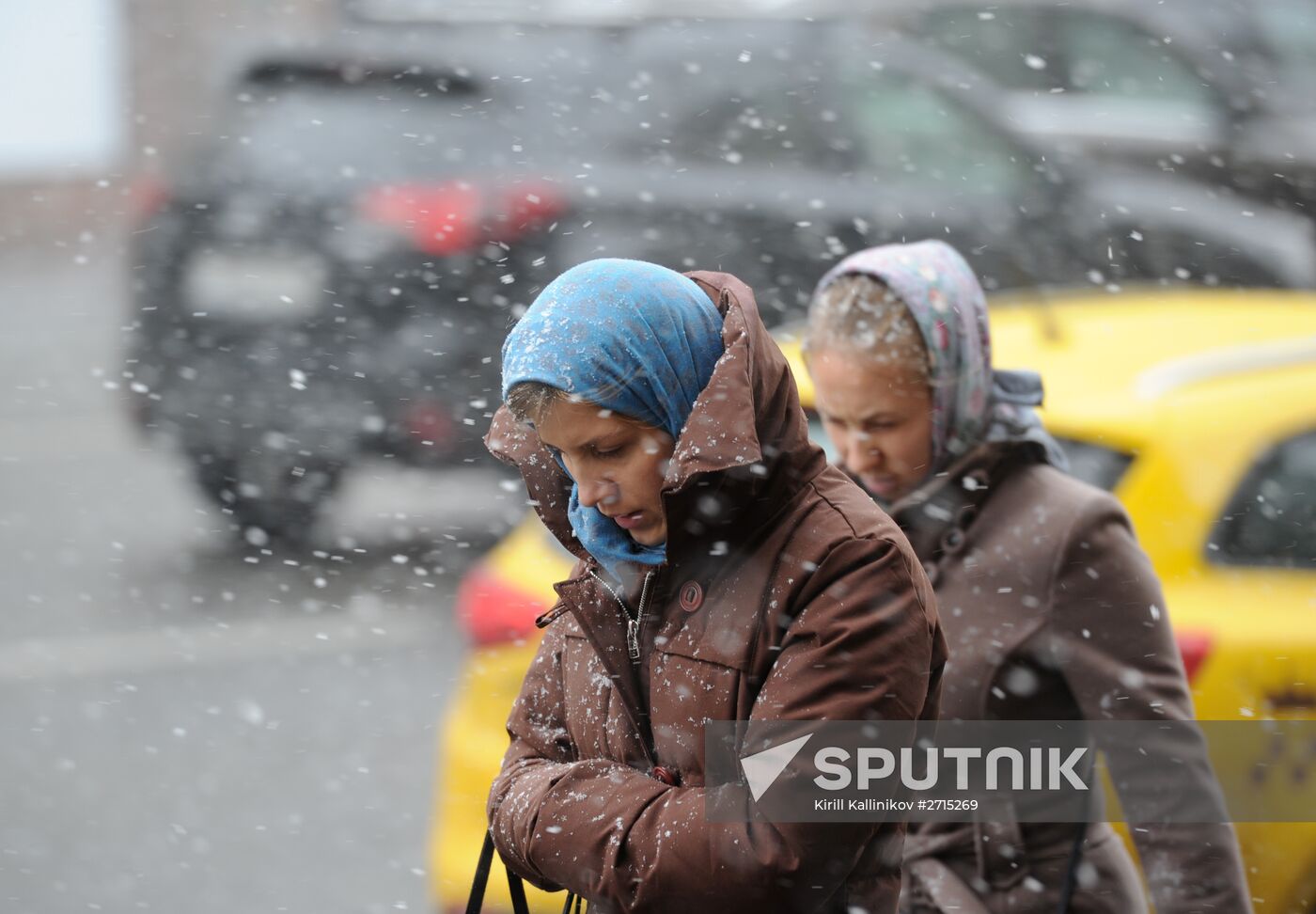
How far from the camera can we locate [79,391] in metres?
12.9

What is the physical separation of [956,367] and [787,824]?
3.48 feet

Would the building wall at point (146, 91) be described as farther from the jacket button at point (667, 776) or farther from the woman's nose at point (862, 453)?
the jacket button at point (667, 776)

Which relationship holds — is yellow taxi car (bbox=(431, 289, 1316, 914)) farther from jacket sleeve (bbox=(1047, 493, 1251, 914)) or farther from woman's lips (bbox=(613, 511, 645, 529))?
woman's lips (bbox=(613, 511, 645, 529))

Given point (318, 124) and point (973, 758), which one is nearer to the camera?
point (973, 758)

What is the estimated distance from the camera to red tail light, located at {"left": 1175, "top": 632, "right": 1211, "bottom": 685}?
333 cm

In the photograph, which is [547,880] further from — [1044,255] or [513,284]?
[1044,255]

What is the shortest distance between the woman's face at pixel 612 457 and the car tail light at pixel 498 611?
1.71 meters

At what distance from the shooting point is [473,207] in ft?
23.3

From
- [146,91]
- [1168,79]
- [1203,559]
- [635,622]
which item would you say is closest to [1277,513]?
[1203,559]

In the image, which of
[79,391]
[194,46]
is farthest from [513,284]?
[194,46]

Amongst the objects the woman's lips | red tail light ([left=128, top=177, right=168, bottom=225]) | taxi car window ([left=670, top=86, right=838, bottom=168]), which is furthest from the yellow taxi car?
red tail light ([left=128, top=177, right=168, bottom=225])

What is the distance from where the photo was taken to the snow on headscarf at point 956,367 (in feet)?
8.68

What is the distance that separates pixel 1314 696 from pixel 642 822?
199cm

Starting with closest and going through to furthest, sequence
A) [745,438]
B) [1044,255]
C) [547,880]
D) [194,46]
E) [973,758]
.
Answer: [745,438]
[547,880]
[973,758]
[1044,255]
[194,46]
